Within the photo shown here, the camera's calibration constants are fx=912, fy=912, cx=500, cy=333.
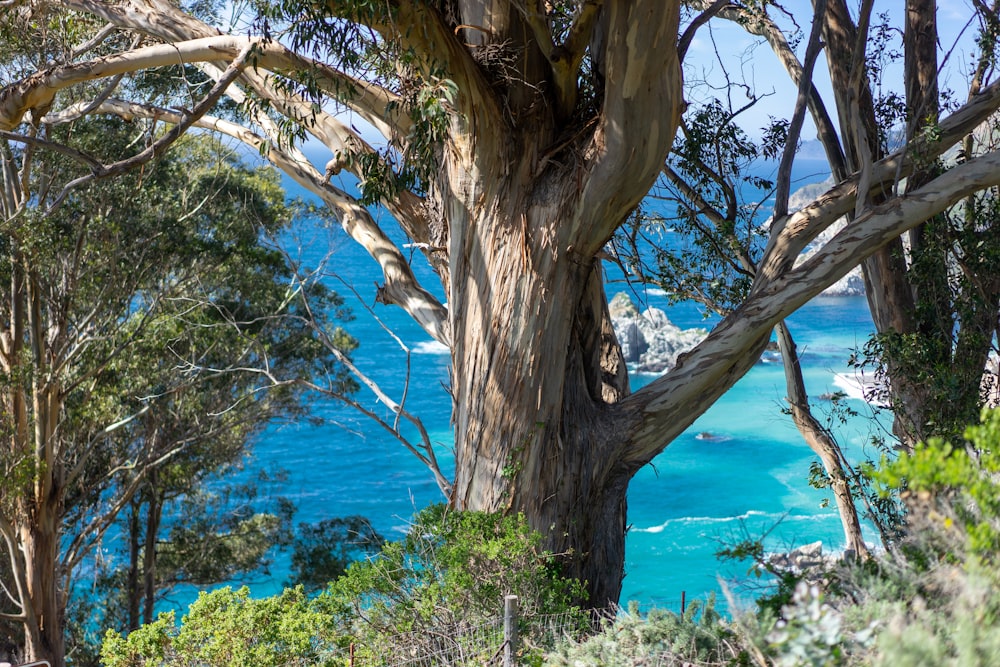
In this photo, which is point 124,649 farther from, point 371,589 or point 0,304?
point 0,304

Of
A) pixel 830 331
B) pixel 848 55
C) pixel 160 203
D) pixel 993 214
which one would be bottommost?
pixel 993 214

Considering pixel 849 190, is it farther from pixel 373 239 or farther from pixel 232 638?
pixel 232 638

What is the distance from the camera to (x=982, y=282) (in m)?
6.10

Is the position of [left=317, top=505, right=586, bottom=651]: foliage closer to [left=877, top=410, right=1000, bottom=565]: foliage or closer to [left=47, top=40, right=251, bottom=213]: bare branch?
[left=877, top=410, right=1000, bottom=565]: foliage

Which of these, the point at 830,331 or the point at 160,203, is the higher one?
the point at 830,331

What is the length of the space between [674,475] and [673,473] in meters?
0.10

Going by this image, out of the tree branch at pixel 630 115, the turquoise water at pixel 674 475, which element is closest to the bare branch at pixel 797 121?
the tree branch at pixel 630 115

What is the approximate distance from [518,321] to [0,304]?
6741mm

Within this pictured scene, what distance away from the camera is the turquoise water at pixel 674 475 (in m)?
16.9

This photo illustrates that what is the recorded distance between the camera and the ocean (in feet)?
55.2

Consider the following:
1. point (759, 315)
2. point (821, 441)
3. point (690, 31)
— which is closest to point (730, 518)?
point (821, 441)

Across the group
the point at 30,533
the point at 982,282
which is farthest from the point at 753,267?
the point at 30,533

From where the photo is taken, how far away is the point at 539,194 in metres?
4.82

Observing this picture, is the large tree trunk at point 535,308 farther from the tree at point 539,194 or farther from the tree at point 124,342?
the tree at point 124,342
